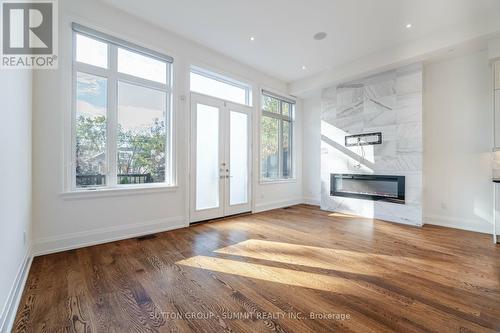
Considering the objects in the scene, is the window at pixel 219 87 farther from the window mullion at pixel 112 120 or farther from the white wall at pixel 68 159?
the window mullion at pixel 112 120

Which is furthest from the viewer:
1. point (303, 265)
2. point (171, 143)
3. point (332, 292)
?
point (171, 143)

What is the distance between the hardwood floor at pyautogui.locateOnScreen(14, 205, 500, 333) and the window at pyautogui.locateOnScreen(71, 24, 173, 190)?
1.09 m

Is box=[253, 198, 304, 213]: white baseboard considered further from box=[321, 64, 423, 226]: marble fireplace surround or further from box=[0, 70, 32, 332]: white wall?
box=[0, 70, 32, 332]: white wall

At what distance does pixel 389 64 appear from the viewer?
14.6 ft

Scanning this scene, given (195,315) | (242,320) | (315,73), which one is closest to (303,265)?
(242,320)

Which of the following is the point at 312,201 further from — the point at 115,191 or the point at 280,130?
the point at 115,191

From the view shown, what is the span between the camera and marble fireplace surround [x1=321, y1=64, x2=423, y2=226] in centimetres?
443

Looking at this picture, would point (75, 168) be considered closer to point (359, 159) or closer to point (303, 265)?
point (303, 265)

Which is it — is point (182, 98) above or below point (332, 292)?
above

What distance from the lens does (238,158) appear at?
5156 millimetres

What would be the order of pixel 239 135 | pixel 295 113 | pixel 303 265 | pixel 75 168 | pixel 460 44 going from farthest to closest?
pixel 295 113 < pixel 239 135 < pixel 460 44 < pixel 75 168 < pixel 303 265

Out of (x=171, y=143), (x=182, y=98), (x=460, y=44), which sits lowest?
(x=171, y=143)

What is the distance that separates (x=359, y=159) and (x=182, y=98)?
4.11 m

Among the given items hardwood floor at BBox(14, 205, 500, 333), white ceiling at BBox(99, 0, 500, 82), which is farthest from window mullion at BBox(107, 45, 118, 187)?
hardwood floor at BBox(14, 205, 500, 333)
